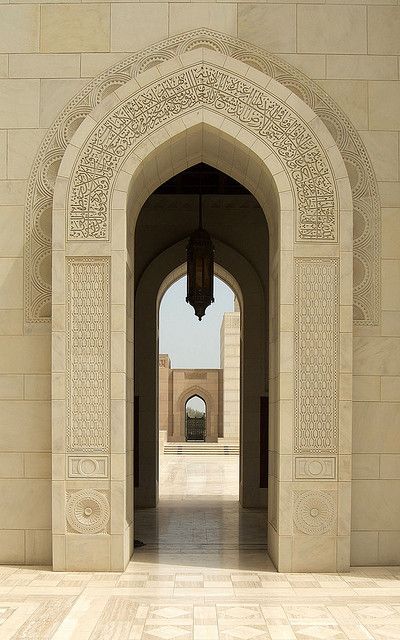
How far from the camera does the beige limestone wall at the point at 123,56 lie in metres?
6.16

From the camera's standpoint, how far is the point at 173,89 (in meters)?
6.23

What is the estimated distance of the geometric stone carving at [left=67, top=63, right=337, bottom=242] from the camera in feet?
20.0

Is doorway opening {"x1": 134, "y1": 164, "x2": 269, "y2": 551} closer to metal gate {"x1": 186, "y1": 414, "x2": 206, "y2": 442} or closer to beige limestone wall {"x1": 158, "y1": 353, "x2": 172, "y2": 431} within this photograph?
beige limestone wall {"x1": 158, "y1": 353, "x2": 172, "y2": 431}

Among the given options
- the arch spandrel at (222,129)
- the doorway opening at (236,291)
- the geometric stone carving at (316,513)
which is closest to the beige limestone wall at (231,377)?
the doorway opening at (236,291)

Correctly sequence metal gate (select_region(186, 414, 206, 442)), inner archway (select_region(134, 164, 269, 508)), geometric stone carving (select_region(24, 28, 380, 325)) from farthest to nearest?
metal gate (select_region(186, 414, 206, 442)) → inner archway (select_region(134, 164, 269, 508)) → geometric stone carving (select_region(24, 28, 380, 325))

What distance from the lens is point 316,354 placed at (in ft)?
19.9

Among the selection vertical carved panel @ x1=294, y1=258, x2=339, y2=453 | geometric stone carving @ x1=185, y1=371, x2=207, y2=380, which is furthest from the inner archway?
geometric stone carving @ x1=185, y1=371, x2=207, y2=380

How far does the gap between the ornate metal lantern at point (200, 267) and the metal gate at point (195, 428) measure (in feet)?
73.1

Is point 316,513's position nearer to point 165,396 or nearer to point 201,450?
point 201,450

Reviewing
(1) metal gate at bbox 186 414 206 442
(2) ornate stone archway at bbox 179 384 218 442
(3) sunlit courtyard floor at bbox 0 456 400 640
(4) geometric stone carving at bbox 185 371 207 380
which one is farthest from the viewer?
(1) metal gate at bbox 186 414 206 442

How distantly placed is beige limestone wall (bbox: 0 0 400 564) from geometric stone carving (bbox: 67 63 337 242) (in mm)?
361

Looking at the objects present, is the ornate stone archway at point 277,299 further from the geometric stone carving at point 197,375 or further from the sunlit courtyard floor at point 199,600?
the geometric stone carving at point 197,375

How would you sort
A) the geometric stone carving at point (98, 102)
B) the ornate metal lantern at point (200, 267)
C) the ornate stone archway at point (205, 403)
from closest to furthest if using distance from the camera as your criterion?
the geometric stone carving at point (98, 102)
the ornate metal lantern at point (200, 267)
the ornate stone archway at point (205, 403)

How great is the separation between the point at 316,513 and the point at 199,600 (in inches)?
47.2
